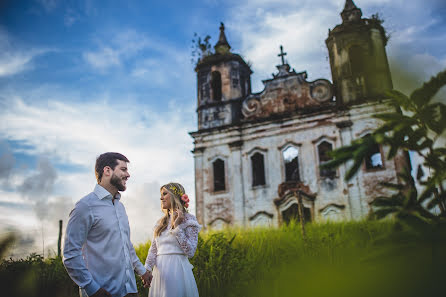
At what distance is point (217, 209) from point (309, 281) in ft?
51.0

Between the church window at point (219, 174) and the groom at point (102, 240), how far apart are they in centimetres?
1362

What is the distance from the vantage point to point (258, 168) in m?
16.4

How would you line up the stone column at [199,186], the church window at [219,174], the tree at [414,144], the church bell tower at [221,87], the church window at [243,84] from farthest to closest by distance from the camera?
the church window at [243,84] < the church bell tower at [221,87] < the church window at [219,174] < the stone column at [199,186] < the tree at [414,144]

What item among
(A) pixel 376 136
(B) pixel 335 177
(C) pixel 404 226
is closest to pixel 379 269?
(C) pixel 404 226

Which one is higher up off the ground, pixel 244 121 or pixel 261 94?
pixel 261 94

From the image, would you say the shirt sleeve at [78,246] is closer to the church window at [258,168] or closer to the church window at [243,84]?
the church window at [258,168]

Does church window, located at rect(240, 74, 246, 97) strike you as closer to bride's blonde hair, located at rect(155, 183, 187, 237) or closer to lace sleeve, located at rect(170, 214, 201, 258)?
bride's blonde hair, located at rect(155, 183, 187, 237)

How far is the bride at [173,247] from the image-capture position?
149 inches

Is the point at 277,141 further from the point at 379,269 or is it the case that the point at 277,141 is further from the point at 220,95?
the point at 379,269

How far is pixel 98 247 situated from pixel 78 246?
0.21 meters

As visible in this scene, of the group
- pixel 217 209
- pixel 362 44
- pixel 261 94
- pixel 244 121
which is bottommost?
pixel 217 209

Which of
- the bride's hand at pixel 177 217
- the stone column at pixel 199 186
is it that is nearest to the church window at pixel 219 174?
the stone column at pixel 199 186

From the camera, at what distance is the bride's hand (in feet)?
12.9

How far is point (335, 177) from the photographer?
14.4m
